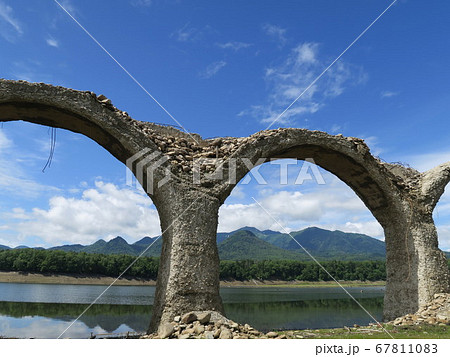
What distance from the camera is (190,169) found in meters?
7.45

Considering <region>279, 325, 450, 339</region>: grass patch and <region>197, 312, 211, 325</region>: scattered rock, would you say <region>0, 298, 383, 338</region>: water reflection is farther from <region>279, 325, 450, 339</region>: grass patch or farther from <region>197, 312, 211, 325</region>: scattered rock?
<region>197, 312, 211, 325</region>: scattered rock

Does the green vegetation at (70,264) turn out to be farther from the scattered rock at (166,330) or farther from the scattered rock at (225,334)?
the scattered rock at (225,334)

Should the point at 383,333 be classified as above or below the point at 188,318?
below

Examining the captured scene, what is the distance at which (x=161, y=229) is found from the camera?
745 centimetres

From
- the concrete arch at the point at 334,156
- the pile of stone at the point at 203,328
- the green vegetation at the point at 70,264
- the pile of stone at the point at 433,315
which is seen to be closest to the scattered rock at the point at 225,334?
the pile of stone at the point at 203,328

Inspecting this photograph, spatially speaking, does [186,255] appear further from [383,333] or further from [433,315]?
[433,315]

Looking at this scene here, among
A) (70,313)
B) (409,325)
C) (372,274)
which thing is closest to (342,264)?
(372,274)

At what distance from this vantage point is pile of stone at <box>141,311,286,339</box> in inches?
225

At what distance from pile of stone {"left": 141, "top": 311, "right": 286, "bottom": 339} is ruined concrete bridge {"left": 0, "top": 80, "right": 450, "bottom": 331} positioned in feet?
1.15

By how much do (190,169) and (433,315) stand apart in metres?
6.90

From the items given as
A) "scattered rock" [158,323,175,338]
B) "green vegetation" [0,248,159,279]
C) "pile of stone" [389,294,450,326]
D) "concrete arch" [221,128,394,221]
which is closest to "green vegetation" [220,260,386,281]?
"green vegetation" [0,248,159,279]

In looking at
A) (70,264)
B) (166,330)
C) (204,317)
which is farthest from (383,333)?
(70,264)

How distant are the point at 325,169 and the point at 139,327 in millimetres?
9249

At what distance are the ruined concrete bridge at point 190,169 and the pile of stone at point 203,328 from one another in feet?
1.15
